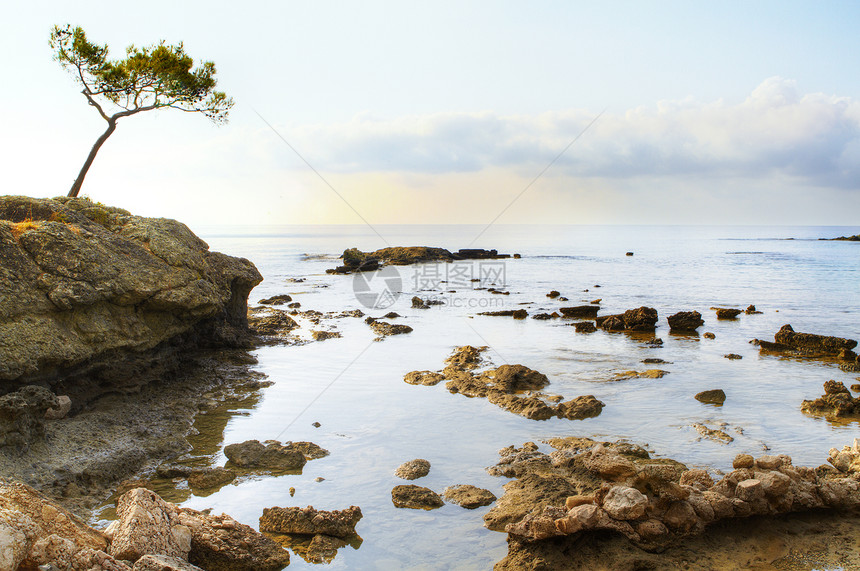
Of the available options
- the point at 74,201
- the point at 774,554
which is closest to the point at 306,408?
the point at 74,201

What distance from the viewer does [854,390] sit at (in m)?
11.3

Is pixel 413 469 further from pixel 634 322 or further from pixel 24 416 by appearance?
pixel 634 322

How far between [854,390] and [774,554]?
816cm

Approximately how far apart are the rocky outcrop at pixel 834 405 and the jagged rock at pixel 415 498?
7.49 metres

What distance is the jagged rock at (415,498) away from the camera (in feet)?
21.0

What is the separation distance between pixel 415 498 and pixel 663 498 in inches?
108

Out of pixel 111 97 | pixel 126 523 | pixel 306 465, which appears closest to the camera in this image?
pixel 126 523

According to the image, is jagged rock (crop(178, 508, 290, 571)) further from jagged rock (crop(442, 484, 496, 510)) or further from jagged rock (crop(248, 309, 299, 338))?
jagged rock (crop(248, 309, 299, 338))

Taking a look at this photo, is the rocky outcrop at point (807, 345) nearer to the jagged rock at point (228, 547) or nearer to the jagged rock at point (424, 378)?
the jagged rock at point (424, 378)

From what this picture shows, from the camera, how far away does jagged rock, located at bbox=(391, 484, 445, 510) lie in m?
6.39

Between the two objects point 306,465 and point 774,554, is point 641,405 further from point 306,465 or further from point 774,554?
point 306,465

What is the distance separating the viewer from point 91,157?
1680 centimetres

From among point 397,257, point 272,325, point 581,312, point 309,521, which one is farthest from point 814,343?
point 397,257

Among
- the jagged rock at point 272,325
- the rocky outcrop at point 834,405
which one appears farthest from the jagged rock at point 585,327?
the jagged rock at point 272,325
